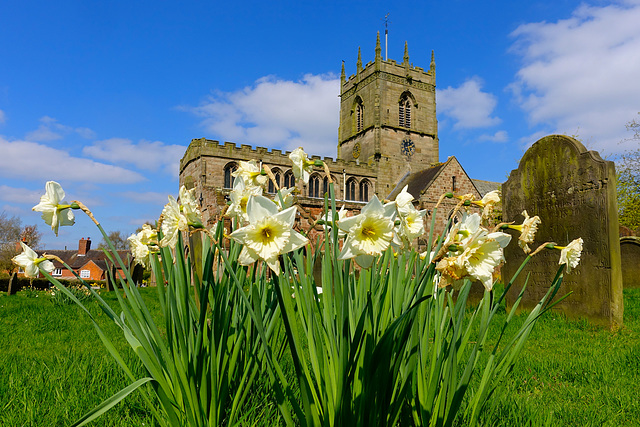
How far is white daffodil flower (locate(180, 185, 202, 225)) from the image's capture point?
1.60 m

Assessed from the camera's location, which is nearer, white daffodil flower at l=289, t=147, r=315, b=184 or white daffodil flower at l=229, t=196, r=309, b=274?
white daffodil flower at l=229, t=196, r=309, b=274

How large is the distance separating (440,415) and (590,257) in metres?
4.51

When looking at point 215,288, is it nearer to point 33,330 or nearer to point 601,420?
point 601,420

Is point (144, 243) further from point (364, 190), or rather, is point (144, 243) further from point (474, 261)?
point (364, 190)

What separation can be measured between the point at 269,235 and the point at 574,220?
17.9 feet

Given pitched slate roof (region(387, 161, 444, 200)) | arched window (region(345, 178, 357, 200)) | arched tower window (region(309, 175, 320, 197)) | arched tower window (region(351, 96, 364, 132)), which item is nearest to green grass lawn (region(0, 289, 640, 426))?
pitched slate roof (region(387, 161, 444, 200))

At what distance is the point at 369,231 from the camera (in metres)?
1.28

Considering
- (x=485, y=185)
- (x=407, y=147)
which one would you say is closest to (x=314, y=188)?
(x=407, y=147)

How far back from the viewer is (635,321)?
17.9 feet

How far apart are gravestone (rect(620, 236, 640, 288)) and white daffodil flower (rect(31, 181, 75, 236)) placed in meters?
10.4

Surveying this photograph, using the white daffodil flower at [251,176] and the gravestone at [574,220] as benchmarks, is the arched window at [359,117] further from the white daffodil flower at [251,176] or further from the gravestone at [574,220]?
the white daffodil flower at [251,176]

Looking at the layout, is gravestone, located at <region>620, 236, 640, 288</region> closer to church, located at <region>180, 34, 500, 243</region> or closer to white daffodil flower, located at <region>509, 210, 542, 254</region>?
white daffodil flower, located at <region>509, 210, 542, 254</region>

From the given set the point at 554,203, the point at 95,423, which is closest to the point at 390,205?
the point at 95,423

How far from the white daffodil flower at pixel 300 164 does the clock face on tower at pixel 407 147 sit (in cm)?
3615
